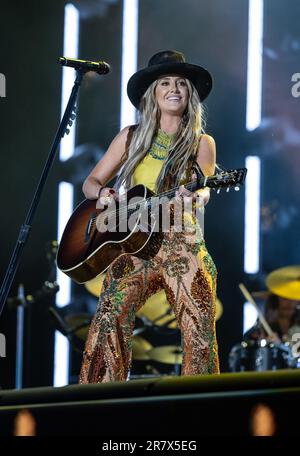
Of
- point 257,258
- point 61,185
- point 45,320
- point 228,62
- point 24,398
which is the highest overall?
point 228,62

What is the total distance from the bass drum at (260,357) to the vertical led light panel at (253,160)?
47cm

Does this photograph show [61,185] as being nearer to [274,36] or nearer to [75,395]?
[274,36]

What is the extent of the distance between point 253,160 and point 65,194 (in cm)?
162

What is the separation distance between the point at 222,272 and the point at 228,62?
1.78 metres

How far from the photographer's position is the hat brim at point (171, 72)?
13.8 feet

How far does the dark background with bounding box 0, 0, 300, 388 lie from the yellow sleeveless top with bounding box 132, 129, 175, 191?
11.4 ft

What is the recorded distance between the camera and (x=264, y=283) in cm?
769

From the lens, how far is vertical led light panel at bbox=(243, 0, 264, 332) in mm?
7699

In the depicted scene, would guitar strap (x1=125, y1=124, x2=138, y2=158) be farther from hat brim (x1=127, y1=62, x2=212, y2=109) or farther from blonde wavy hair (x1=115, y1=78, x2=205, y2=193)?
hat brim (x1=127, y1=62, x2=212, y2=109)

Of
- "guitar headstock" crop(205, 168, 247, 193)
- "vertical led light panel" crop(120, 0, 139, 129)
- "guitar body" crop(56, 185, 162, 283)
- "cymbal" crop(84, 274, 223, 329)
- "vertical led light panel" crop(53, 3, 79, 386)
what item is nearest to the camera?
"guitar headstock" crop(205, 168, 247, 193)

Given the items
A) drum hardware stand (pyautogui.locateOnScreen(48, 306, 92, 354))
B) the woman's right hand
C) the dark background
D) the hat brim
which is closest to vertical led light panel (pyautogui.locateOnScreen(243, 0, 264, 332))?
the dark background

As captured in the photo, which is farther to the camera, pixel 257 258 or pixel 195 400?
pixel 257 258

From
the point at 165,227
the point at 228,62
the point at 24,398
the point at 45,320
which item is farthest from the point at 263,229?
the point at 24,398

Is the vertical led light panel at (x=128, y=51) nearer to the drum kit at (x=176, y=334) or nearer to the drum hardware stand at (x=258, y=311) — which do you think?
the drum kit at (x=176, y=334)
